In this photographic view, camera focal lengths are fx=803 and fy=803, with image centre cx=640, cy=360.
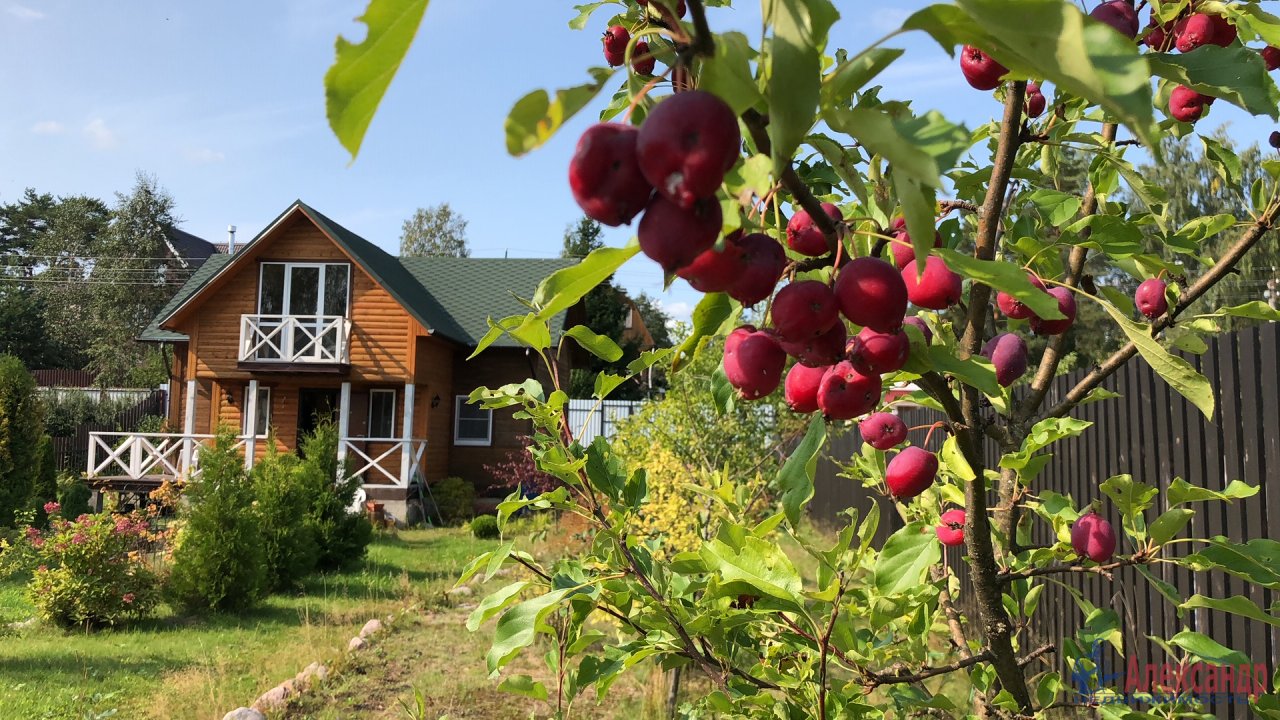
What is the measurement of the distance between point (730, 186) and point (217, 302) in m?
18.4

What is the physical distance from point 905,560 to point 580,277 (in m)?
0.61

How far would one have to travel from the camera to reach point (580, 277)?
0.85 metres

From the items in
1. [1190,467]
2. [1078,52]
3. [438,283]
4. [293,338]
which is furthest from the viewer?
[438,283]

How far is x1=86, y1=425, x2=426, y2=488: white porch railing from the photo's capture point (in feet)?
51.6

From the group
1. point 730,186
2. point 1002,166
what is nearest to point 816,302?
point 730,186

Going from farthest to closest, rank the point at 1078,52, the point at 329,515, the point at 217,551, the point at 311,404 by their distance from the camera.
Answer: the point at 311,404, the point at 329,515, the point at 217,551, the point at 1078,52

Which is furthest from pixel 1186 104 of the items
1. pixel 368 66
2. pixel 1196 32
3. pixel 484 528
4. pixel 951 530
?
pixel 484 528

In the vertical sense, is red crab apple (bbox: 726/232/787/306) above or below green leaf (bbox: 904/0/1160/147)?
below

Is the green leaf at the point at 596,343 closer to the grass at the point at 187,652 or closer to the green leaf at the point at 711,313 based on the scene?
the green leaf at the point at 711,313

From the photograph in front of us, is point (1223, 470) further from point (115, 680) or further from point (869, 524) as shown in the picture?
point (115, 680)

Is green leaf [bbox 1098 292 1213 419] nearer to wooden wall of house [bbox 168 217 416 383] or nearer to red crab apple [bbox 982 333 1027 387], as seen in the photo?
red crab apple [bbox 982 333 1027 387]

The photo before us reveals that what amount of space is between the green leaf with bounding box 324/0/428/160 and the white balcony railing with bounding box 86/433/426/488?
50.8 ft

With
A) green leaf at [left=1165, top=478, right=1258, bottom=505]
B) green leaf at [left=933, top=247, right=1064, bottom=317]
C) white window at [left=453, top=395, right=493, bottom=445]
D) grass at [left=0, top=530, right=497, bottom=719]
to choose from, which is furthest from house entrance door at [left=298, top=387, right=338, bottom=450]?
green leaf at [left=933, top=247, right=1064, bottom=317]

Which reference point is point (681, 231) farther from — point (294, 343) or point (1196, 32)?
point (294, 343)
